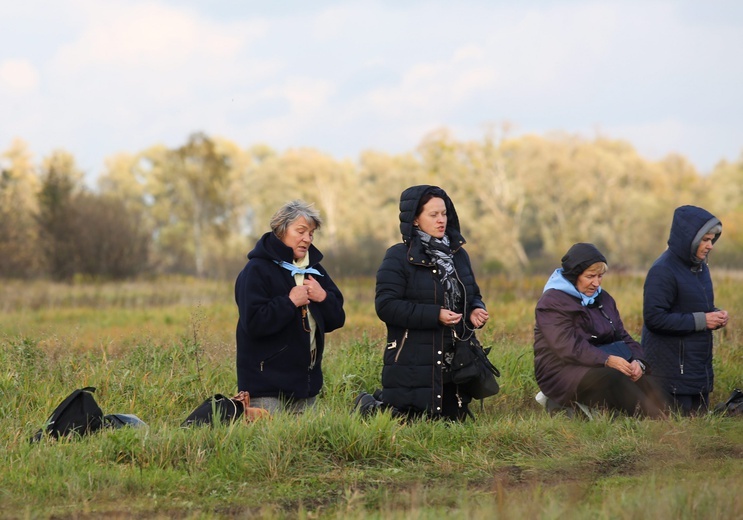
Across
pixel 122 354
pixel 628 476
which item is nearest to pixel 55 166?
pixel 122 354

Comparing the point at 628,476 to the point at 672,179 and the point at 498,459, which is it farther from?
the point at 672,179

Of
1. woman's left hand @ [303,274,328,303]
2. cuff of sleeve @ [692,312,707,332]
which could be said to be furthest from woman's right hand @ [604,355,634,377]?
woman's left hand @ [303,274,328,303]

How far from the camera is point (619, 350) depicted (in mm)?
7441

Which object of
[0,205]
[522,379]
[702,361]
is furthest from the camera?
[0,205]

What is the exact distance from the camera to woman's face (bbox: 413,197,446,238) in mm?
6801

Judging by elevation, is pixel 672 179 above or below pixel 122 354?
above

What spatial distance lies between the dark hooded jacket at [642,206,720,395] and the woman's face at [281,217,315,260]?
3.00 meters

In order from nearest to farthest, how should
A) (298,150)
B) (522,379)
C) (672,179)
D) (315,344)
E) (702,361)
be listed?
1. (315,344)
2. (702,361)
3. (522,379)
4. (672,179)
5. (298,150)

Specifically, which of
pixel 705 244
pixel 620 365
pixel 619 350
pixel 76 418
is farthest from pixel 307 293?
pixel 705 244

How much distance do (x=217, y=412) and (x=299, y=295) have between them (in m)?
0.96

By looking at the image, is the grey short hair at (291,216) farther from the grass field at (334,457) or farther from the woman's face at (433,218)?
the grass field at (334,457)

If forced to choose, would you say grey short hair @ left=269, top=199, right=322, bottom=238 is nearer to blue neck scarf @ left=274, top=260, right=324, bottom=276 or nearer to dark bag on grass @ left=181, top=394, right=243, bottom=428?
blue neck scarf @ left=274, top=260, right=324, bottom=276

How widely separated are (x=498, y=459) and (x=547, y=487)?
2.40ft

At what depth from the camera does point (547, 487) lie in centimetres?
532
